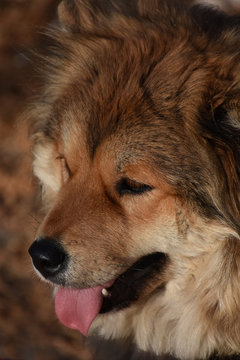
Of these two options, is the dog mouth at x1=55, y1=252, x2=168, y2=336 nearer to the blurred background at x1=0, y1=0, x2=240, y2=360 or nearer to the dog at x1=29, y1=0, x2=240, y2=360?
the dog at x1=29, y1=0, x2=240, y2=360

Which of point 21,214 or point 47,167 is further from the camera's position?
point 21,214

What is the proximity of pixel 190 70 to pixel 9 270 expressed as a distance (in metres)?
2.37

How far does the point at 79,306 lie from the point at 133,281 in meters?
0.28

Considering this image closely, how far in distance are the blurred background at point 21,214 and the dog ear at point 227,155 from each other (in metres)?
1.04

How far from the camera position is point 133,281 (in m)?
2.29

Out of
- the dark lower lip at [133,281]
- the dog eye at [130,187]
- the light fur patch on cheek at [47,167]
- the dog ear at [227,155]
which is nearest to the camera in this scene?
the dog ear at [227,155]

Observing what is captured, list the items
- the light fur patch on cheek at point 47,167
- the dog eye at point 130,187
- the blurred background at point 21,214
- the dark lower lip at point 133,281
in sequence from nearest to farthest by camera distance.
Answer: the dog eye at point 130,187
the dark lower lip at point 133,281
the light fur patch on cheek at point 47,167
the blurred background at point 21,214

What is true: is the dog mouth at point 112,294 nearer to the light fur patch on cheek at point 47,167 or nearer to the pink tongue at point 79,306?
the pink tongue at point 79,306

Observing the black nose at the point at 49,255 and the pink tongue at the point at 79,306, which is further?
the pink tongue at the point at 79,306

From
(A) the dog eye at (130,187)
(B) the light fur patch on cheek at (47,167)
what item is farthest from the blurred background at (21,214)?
(A) the dog eye at (130,187)

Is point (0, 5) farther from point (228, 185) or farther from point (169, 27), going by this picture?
point (228, 185)

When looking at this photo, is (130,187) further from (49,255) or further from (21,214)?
(21,214)

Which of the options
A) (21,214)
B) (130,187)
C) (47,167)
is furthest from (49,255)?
(21,214)

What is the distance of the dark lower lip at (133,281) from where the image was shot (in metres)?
2.26
